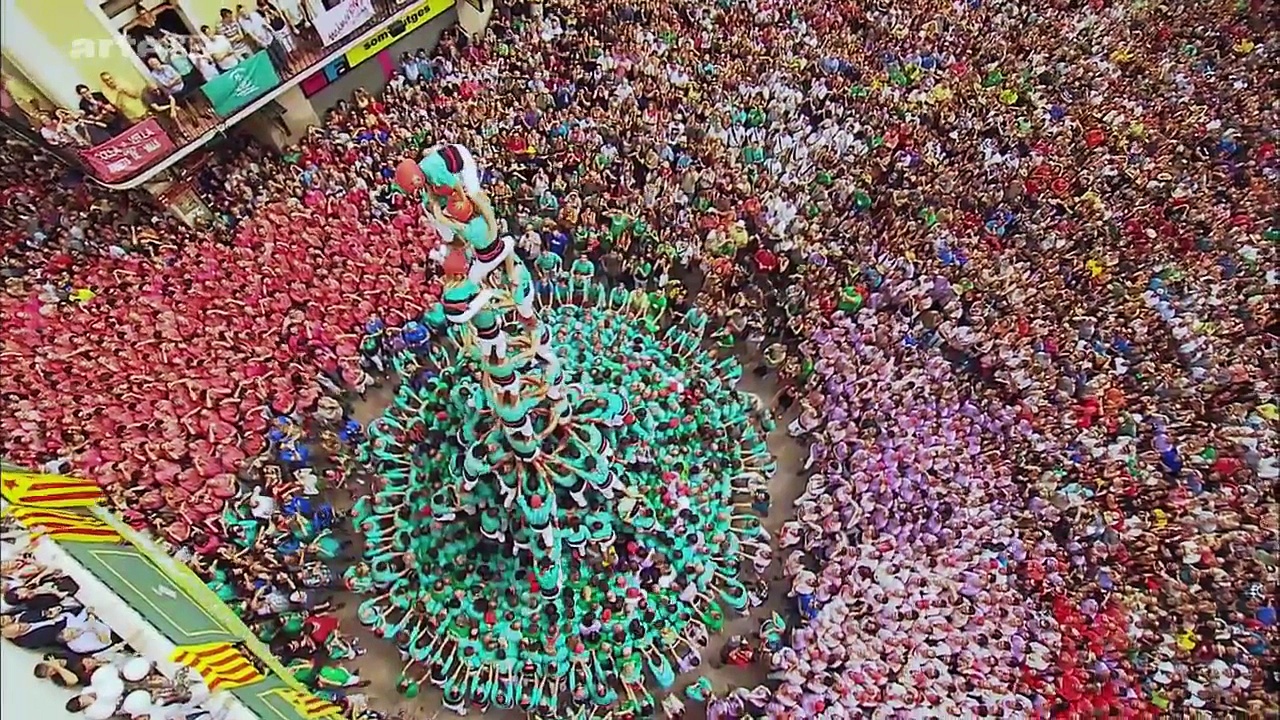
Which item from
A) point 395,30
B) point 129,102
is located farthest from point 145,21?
point 395,30

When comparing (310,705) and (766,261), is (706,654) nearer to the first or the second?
(310,705)

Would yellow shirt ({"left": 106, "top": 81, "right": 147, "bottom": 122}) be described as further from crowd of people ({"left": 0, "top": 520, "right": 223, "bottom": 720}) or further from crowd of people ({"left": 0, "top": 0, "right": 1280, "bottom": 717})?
crowd of people ({"left": 0, "top": 520, "right": 223, "bottom": 720})

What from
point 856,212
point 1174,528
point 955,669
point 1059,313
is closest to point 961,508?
point 955,669

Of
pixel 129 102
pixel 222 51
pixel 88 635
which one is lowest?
pixel 88 635

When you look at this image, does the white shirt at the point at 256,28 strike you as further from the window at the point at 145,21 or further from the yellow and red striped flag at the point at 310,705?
the yellow and red striped flag at the point at 310,705

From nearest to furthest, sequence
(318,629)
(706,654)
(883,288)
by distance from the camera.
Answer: (318,629), (706,654), (883,288)

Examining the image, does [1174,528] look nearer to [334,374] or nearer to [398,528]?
[398,528]
